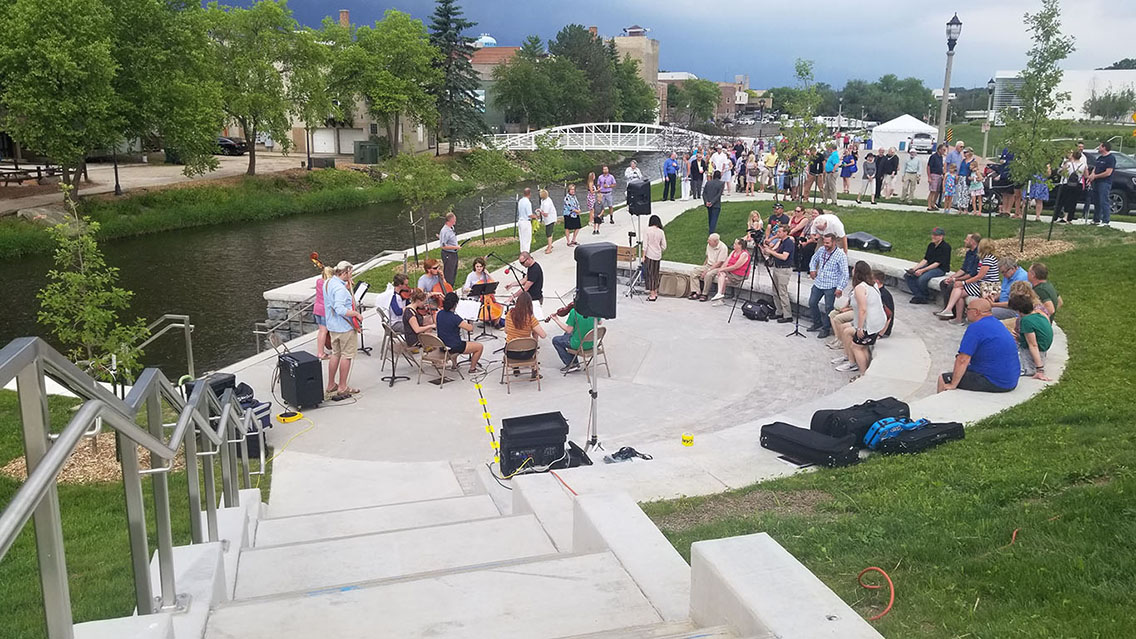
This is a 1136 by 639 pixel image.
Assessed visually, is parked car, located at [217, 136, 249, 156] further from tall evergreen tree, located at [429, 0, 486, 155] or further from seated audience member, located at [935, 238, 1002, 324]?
seated audience member, located at [935, 238, 1002, 324]

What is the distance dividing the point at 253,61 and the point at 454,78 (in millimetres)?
20942

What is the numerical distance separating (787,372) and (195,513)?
901 cm

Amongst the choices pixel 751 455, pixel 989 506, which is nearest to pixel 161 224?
pixel 751 455

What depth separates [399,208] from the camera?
1715 inches

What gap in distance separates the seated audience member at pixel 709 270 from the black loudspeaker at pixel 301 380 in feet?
26.1

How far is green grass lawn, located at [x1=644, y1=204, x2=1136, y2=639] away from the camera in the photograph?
13.6 ft

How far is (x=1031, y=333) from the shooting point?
9836 millimetres

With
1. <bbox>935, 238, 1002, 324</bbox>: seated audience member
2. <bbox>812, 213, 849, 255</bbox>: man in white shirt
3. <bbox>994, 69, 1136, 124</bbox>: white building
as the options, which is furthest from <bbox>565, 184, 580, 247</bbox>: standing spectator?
<bbox>994, 69, 1136, 124</bbox>: white building

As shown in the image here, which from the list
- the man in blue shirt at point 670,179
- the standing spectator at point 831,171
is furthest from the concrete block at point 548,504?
the man in blue shirt at point 670,179

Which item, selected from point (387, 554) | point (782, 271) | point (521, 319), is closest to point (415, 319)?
point (521, 319)

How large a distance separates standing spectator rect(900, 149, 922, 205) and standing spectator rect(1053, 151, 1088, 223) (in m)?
5.04

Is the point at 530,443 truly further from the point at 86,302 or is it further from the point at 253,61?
the point at 253,61

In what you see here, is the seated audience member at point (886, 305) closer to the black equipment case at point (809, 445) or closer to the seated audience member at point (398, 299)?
the black equipment case at point (809, 445)

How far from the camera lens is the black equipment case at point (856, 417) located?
8094mm
